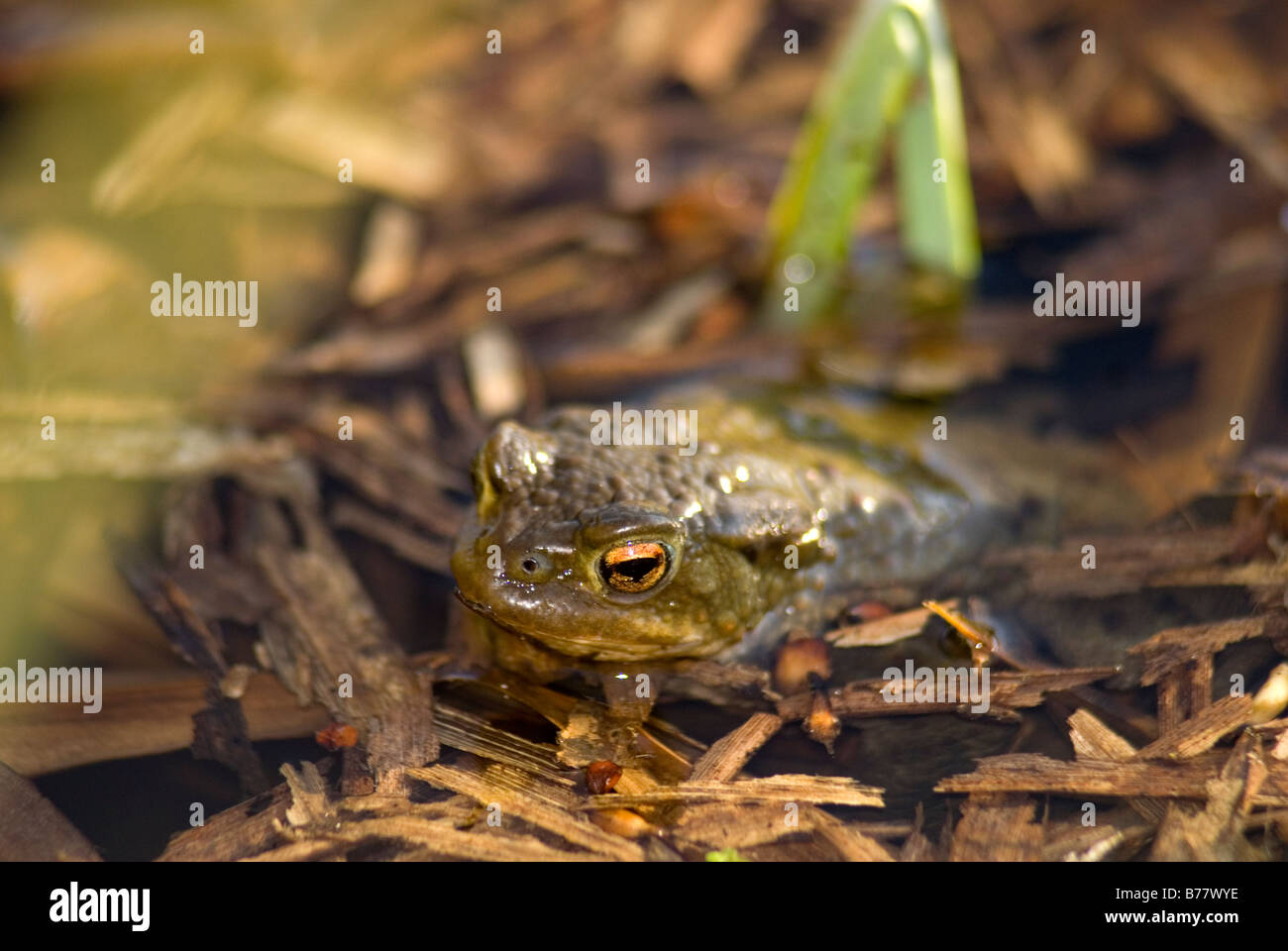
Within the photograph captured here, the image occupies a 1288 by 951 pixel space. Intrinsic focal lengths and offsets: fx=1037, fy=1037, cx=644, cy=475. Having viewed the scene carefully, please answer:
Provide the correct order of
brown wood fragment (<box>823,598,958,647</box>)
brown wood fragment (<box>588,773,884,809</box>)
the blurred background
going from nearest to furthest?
brown wood fragment (<box>588,773,884,809</box>) < brown wood fragment (<box>823,598,958,647</box>) < the blurred background

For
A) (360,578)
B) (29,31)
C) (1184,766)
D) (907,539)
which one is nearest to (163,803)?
(360,578)

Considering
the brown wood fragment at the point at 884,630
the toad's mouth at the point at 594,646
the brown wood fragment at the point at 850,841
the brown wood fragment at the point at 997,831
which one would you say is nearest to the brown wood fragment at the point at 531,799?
the toad's mouth at the point at 594,646

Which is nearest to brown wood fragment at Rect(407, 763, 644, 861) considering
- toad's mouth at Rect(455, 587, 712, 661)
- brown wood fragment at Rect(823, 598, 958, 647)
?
toad's mouth at Rect(455, 587, 712, 661)

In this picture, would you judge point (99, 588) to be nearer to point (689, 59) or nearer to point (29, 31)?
point (29, 31)

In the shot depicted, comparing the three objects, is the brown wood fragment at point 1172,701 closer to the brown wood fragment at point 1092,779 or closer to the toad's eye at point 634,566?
the brown wood fragment at point 1092,779

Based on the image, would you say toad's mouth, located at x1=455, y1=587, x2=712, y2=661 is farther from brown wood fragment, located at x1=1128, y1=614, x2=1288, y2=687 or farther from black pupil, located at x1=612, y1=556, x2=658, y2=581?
brown wood fragment, located at x1=1128, y1=614, x2=1288, y2=687

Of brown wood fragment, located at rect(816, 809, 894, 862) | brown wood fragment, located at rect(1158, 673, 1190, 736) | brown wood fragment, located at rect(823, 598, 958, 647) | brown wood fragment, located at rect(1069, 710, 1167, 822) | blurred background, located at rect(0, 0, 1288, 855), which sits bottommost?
brown wood fragment, located at rect(816, 809, 894, 862)

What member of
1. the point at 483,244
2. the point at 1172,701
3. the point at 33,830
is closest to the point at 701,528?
the point at 1172,701

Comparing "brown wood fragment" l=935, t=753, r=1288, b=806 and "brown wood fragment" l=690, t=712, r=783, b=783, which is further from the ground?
"brown wood fragment" l=690, t=712, r=783, b=783
